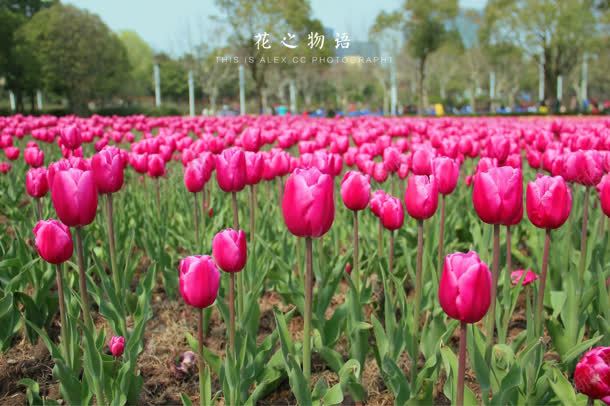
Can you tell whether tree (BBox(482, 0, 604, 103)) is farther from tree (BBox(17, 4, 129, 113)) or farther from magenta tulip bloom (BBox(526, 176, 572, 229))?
magenta tulip bloom (BBox(526, 176, 572, 229))

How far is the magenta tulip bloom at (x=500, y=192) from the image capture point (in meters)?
1.78

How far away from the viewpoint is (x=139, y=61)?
94188 millimetres

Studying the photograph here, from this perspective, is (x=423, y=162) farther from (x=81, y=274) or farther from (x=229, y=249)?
(x=81, y=274)

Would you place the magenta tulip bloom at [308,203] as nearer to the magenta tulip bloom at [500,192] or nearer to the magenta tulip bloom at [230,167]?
the magenta tulip bloom at [500,192]

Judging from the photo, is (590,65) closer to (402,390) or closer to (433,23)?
(433,23)

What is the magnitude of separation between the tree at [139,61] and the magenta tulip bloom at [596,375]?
73040 mm

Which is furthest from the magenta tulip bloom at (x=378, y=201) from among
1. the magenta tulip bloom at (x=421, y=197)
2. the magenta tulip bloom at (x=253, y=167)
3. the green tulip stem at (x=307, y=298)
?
the green tulip stem at (x=307, y=298)

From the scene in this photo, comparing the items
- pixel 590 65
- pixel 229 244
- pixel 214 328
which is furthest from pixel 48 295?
pixel 590 65

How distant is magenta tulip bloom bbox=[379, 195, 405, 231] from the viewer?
2.49 metres

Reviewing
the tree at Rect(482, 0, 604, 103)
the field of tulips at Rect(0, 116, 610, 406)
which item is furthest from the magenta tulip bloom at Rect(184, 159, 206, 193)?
the tree at Rect(482, 0, 604, 103)

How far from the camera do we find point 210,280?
69.5 inches

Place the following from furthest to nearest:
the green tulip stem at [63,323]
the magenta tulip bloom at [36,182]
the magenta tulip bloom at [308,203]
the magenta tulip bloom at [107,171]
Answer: the magenta tulip bloom at [36,182], the magenta tulip bloom at [107,171], the green tulip stem at [63,323], the magenta tulip bloom at [308,203]

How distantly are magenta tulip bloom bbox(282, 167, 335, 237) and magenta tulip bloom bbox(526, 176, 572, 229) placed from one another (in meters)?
0.73

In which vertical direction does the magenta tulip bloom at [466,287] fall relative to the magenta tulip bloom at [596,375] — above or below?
above
